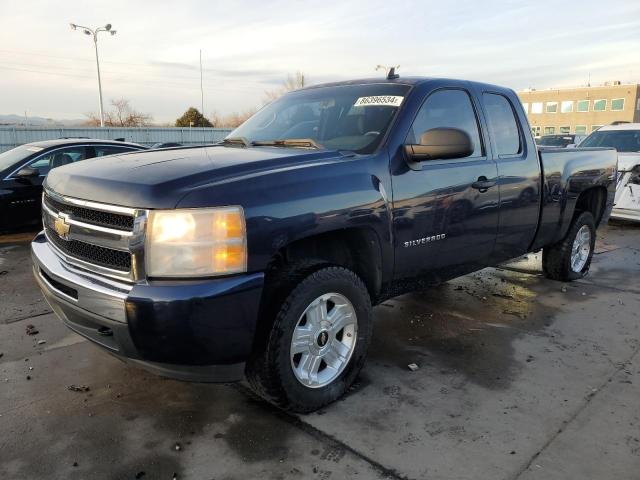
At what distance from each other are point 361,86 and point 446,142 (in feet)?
3.23

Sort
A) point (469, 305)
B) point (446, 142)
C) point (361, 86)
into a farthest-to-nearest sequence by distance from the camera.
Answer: point (469, 305) → point (361, 86) → point (446, 142)

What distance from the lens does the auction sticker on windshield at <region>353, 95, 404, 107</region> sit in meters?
3.55

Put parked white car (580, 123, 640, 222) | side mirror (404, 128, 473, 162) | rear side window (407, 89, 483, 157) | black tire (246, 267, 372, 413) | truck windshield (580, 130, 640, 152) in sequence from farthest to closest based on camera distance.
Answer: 1. truck windshield (580, 130, 640, 152)
2. parked white car (580, 123, 640, 222)
3. rear side window (407, 89, 483, 157)
4. side mirror (404, 128, 473, 162)
5. black tire (246, 267, 372, 413)

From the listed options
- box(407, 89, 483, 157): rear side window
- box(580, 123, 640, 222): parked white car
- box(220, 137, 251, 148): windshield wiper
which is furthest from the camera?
box(580, 123, 640, 222): parked white car

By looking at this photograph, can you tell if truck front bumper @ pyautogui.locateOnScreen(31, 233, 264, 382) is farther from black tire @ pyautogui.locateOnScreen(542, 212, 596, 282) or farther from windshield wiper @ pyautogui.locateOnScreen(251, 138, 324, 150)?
black tire @ pyautogui.locateOnScreen(542, 212, 596, 282)

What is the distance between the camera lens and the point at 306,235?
2.79 m

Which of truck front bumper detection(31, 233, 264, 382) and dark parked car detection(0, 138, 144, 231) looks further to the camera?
dark parked car detection(0, 138, 144, 231)

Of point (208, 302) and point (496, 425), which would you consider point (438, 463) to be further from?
point (208, 302)

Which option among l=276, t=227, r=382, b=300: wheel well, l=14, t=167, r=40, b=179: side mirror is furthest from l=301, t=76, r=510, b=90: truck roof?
l=14, t=167, r=40, b=179: side mirror

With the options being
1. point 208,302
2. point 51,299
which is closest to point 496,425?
point 208,302

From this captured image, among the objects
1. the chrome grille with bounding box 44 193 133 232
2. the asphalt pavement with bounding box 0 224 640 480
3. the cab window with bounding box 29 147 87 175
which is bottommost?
the asphalt pavement with bounding box 0 224 640 480

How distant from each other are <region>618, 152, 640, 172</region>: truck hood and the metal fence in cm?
1402

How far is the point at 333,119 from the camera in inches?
147

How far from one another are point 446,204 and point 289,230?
4.51 feet
